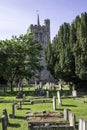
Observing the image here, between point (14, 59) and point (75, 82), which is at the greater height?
point (14, 59)

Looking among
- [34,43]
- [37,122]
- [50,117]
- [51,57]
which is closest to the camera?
[37,122]

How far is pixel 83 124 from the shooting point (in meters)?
14.1

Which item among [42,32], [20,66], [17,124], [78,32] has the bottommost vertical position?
[17,124]

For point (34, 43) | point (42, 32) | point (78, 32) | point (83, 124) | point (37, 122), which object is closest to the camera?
point (83, 124)

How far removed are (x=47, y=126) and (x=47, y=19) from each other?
418 ft

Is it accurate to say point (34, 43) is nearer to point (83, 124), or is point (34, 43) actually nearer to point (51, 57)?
point (51, 57)

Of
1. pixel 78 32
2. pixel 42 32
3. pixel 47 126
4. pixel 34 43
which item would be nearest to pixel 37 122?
pixel 47 126

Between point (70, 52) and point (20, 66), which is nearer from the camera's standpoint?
point (70, 52)

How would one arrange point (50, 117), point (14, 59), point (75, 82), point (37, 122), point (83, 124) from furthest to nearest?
point (14, 59) < point (75, 82) < point (50, 117) < point (37, 122) < point (83, 124)

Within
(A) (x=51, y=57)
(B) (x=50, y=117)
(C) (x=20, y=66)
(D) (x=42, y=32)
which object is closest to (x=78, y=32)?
(C) (x=20, y=66)

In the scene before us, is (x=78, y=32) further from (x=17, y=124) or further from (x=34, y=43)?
(x=17, y=124)

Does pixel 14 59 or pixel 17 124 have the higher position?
pixel 14 59

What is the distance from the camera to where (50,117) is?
21453mm

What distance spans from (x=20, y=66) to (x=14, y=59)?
1504mm
